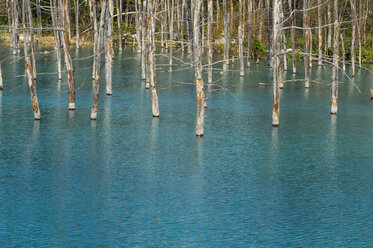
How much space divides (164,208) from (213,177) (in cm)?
407

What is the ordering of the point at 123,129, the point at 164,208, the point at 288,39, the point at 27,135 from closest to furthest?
the point at 164,208, the point at 27,135, the point at 123,129, the point at 288,39

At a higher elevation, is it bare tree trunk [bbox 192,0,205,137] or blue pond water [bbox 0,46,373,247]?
bare tree trunk [bbox 192,0,205,137]

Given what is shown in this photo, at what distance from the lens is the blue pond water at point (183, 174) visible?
1809 centimetres

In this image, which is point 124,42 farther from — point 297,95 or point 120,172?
point 120,172

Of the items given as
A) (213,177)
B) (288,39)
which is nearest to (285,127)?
(213,177)

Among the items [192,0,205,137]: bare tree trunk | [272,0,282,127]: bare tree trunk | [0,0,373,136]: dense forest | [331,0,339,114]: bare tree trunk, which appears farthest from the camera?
[331,0,339,114]: bare tree trunk

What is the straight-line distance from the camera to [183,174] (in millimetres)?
24062

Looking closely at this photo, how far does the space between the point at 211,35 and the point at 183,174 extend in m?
25.2

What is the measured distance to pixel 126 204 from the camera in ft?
67.1

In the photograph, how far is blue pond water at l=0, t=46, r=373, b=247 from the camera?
18.1 metres

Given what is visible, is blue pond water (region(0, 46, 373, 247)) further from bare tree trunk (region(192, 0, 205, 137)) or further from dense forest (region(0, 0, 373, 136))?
bare tree trunk (region(192, 0, 205, 137))

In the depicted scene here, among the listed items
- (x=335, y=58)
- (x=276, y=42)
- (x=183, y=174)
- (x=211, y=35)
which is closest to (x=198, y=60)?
(x=276, y=42)

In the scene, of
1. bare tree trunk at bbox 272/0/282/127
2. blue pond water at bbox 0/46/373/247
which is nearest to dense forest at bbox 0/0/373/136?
bare tree trunk at bbox 272/0/282/127

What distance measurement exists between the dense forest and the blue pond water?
5.64ft
